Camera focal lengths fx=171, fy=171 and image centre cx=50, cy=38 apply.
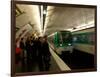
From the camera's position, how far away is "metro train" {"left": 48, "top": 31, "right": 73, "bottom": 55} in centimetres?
176

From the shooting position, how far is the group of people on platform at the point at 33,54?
169 cm

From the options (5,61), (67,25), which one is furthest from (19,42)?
(67,25)

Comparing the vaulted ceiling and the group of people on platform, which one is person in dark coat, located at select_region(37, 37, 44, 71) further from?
the vaulted ceiling

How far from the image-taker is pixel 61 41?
1.79 m

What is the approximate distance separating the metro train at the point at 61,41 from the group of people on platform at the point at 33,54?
81mm

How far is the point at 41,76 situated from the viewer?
176 centimetres

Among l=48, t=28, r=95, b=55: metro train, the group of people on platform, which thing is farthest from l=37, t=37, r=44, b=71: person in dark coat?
l=48, t=28, r=95, b=55: metro train

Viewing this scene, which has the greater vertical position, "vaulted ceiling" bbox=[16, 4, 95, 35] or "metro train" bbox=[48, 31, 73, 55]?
"vaulted ceiling" bbox=[16, 4, 95, 35]

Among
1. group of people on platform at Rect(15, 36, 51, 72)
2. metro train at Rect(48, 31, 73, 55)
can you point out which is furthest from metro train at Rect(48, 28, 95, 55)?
group of people on platform at Rect(15, 36, 51, 72)

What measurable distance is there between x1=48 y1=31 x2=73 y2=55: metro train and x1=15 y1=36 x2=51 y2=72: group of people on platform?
8cm

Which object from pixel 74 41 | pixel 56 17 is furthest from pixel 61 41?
pixel 56 17

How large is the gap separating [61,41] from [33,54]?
0.32 metres

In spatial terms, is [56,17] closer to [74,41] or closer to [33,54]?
[74,41]

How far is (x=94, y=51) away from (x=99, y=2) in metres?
0.55
